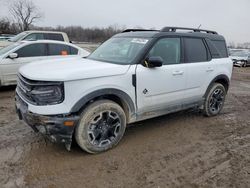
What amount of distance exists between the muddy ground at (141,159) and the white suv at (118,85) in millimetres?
360

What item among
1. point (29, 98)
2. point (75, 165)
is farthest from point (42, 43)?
point (75, 165)

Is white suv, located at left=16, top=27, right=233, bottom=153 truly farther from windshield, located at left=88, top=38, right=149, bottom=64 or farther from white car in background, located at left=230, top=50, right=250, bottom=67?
white car in background, located at left=230, top=50, right=250, bottom=67

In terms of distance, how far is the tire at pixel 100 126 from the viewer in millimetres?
3268

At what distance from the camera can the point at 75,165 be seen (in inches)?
126

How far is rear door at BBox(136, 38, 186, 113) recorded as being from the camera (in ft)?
12.3

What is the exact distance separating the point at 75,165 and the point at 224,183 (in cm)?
196

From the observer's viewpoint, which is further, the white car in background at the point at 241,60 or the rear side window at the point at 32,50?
the white car in background at the point at 241,60

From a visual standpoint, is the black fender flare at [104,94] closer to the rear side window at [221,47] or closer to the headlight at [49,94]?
the headlight at [49,94]

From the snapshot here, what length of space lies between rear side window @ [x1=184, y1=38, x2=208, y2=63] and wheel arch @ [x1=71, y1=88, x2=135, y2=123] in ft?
5.23

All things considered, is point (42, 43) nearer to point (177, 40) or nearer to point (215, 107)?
point (177, 40)

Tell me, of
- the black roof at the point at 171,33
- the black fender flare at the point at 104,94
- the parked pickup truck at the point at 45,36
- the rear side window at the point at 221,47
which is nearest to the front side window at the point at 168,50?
the black roof at the point at 171,33

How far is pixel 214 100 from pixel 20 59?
560cm

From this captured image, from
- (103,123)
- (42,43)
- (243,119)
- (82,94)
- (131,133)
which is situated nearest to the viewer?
(82,94)

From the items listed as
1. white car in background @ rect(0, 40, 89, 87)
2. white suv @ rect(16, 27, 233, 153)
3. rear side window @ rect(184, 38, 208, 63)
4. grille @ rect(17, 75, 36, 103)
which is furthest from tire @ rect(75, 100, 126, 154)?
white car in background @ rect(0, 40, 89, 87)
